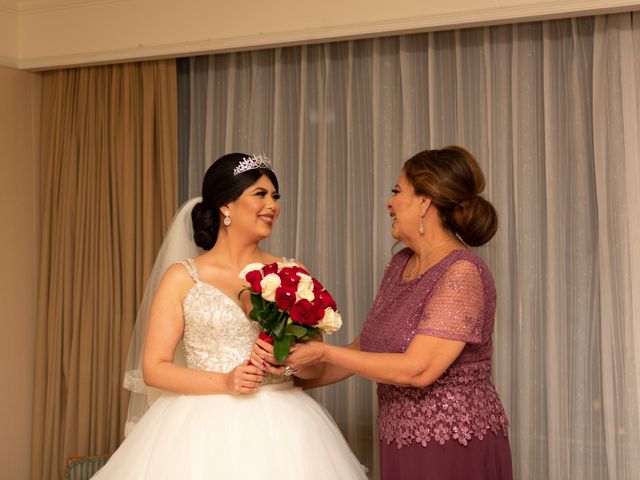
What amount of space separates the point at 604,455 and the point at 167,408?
2.14 meters

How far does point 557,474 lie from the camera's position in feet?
13.2

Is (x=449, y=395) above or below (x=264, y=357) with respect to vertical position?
below

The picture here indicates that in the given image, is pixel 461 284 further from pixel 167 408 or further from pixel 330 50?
pixel 330 50

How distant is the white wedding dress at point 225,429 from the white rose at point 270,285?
13.4 inches

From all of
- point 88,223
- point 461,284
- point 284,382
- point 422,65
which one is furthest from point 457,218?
point 88,223

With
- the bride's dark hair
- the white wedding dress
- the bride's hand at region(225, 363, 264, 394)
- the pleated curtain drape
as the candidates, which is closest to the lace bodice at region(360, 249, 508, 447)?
the white wedding dress

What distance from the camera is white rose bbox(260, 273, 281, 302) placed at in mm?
2688

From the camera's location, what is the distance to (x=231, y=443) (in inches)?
111

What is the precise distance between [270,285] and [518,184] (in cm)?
187

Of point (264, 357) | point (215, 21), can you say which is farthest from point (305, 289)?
point (215, 21)

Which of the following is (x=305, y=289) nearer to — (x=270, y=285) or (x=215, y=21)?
(x=270, y=285)

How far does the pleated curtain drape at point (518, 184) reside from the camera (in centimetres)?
396

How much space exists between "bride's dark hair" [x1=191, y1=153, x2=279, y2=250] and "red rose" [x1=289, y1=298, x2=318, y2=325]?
23.5 inches

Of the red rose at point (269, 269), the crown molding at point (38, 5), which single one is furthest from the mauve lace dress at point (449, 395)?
the crown molding at point (38, 5)
